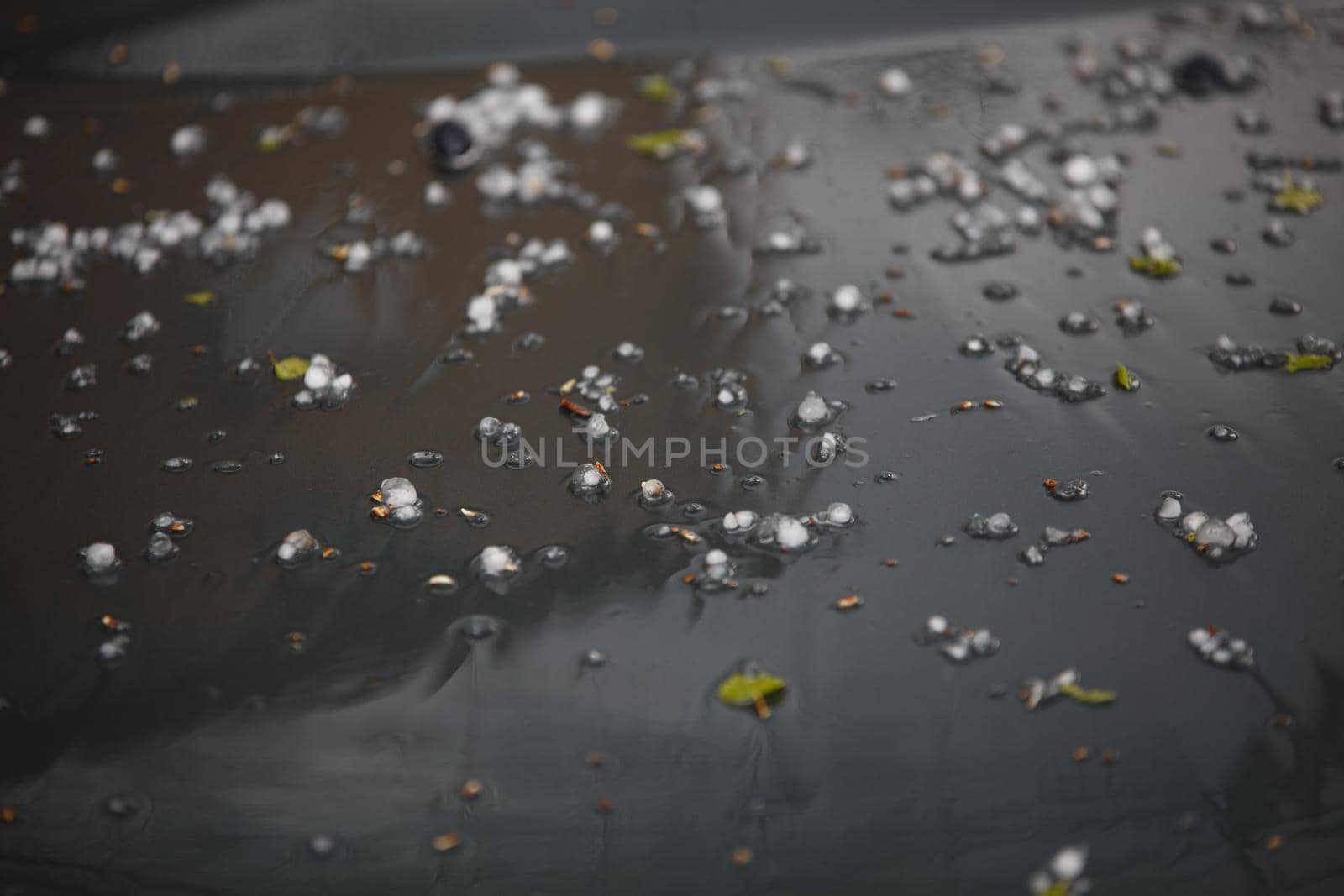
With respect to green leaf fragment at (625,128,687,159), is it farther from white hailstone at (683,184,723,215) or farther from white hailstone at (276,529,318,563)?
white hailstone at (276,529,318,563)

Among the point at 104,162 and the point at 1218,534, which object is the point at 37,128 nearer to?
the point at 104,162

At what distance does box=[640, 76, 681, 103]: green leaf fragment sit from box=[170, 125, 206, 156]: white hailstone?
1.23m

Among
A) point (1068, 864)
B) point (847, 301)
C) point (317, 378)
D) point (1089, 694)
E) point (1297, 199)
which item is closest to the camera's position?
point (1068, 864)

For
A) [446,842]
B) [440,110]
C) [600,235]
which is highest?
[440,110]

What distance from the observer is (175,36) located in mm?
3262

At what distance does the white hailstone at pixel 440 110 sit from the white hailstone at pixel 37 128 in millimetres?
1052

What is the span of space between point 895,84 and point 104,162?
217 centimetres

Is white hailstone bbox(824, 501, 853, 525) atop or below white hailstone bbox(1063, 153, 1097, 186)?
below

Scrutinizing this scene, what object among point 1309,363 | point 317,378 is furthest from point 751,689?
point 1309,363

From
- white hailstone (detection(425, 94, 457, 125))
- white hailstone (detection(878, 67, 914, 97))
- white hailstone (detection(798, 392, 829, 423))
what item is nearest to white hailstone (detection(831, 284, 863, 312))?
white hailstone (detection(798, 392, 829, 423))

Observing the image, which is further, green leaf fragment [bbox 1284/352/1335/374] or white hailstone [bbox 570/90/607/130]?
white hailstone [bbox 570/90/607/130]

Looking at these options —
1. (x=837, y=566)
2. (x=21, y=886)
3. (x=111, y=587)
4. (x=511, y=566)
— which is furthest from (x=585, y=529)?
(x=21, y=886)

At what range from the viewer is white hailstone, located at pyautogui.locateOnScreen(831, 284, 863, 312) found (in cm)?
232

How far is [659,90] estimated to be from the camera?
3.11 meters
